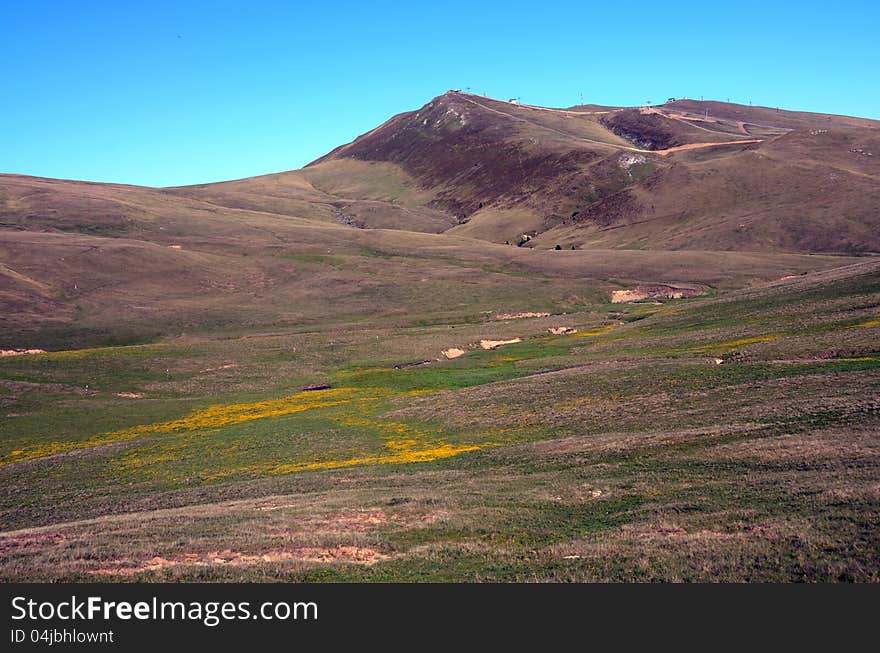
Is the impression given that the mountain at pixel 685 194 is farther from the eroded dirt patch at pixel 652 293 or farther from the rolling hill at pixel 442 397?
the eroded dirt patch at pixel 652 293

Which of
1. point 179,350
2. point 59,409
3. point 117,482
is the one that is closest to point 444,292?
point 179,350

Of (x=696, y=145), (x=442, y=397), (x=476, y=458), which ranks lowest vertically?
(x=442, y=397)

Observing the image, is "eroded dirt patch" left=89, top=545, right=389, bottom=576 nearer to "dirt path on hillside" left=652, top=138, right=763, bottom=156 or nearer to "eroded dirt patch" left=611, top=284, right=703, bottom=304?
"eroded dirt patch" left=611, top=284, right=703, bottom=304

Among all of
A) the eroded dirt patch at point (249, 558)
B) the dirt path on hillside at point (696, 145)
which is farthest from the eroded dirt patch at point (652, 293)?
the dirt path on hillside at point (696, 145)

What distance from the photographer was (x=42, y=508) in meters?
28.9

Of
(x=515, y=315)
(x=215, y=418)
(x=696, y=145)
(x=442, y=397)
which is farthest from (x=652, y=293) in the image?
(x=696, y=145)

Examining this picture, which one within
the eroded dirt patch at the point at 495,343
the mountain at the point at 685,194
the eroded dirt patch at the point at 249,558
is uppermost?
the mountain at the point at 685,194

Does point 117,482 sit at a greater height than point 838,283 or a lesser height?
lesser

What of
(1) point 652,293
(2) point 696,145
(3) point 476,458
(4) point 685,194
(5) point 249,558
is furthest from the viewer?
(2) point 696,145

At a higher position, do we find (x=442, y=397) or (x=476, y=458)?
(x=476, y=458)

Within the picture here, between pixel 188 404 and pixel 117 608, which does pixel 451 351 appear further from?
pixel 117 608

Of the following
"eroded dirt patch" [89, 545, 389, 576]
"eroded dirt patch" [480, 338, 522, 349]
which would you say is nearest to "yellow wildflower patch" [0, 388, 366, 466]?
"eroded dirt patch" [480, 338, 522, 349]

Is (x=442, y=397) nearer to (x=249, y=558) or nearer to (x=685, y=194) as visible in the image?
(x=249, y=558)

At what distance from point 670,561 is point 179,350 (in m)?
57.4
